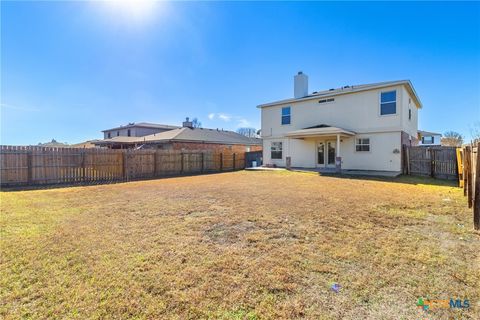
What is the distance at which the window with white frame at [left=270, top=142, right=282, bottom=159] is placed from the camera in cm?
2029

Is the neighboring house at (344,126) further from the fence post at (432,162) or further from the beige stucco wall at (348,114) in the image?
the fence post at (432,162)

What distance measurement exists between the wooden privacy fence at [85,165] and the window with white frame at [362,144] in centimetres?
1188

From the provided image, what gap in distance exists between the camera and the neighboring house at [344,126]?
48.8 feet

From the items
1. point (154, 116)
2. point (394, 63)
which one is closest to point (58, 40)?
point (394, 63)

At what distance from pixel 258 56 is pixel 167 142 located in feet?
42.3

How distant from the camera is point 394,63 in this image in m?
17.0

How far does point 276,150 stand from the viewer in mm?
20516

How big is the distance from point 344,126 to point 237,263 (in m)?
16.0

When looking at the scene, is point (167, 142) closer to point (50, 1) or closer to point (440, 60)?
point (50, 1)

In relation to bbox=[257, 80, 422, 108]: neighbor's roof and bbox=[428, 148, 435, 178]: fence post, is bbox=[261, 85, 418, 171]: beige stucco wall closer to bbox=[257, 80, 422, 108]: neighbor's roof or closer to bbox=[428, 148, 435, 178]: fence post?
bbox=[257, 80, 422, 108]: neighbor's roof

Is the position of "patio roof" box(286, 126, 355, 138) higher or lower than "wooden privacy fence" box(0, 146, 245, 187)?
higher

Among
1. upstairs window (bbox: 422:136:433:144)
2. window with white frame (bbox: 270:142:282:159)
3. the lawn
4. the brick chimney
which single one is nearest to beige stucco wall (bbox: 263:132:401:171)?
window with white frame (bbox: 270:142:282:159)

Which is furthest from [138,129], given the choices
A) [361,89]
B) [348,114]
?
[361,89]

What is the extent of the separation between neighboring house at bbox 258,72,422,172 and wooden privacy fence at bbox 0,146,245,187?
748cm
